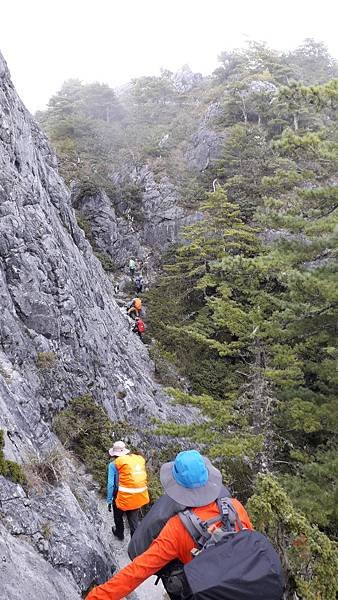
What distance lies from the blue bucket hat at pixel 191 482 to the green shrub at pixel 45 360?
7.83 meters

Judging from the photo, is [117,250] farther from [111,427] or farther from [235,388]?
[111,427]

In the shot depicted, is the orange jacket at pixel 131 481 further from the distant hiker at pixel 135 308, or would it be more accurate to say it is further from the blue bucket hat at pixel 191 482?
the distant hiker at pixel 135 308

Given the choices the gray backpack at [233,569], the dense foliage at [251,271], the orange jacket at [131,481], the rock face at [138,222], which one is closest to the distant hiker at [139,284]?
the dense foliage at [251,271]

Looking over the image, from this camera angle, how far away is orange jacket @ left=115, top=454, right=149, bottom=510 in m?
6.15

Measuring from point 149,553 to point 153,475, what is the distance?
783cm

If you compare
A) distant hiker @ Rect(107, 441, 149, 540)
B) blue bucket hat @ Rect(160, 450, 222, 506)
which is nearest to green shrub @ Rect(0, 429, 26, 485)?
distant hiker @ Rect(107, 441, 149, 540)

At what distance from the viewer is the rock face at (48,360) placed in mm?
4766

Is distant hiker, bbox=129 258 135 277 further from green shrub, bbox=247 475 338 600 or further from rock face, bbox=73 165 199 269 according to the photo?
green shrub, bbox=247 475 338 600

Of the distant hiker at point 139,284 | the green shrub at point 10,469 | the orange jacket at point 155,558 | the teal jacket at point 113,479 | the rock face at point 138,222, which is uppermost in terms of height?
the rock face at point 138,222

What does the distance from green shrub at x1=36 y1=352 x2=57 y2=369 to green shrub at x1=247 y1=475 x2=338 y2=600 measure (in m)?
7.52

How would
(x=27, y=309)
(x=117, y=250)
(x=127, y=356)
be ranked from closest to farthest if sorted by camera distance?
(x=27, y=309), (x=127, y=356), (x=117, y=250)

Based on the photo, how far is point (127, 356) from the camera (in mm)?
15414

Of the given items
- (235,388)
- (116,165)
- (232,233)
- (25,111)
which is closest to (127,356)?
(235,388)

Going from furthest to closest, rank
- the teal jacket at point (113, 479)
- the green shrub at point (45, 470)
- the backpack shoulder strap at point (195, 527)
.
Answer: the teal jacket at point (113, 479)
the green shrub at point (45, 470)
the backpack shoulder strap at point (195, 527)
